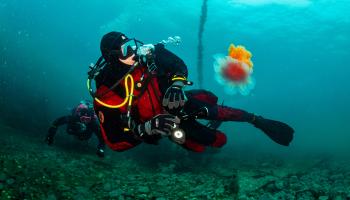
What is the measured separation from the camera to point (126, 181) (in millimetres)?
6570

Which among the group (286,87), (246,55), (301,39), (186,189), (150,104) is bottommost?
(186,189)

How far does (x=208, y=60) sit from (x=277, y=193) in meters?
57.3

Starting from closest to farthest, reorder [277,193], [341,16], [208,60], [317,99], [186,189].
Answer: [277,193]
[186,189]
[341,16]
[208,60]
[317,99]

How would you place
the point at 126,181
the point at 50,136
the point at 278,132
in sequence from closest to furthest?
1. the point at 278,132
2. the point at 126,181
3. the point at 50,136

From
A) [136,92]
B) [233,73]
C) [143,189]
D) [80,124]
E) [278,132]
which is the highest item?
[233,73]

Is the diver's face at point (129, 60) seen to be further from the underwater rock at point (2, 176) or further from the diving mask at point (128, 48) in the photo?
the underwater rock at point (2, 176)

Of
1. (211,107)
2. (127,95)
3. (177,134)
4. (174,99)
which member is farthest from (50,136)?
(177,134)

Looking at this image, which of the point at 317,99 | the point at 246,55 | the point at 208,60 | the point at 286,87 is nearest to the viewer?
the point at 246,55

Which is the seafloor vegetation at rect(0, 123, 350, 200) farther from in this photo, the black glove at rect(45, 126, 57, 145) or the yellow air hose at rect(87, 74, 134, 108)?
the yellow air hose at rect(87, 74, 134, 108)

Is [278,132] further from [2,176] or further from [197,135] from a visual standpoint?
[2,176]

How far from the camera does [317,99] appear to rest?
87.2 m

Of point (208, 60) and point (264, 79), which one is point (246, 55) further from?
point (264, 79)

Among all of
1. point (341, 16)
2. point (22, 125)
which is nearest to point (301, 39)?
point (341, 16)

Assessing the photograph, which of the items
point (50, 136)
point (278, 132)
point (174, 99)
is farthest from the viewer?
point (50, 136)
